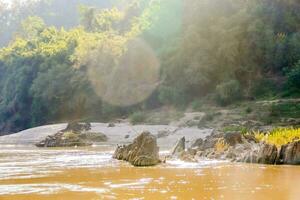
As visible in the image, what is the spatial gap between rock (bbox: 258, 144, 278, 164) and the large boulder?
3.29 metres

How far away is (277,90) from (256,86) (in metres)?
1.78

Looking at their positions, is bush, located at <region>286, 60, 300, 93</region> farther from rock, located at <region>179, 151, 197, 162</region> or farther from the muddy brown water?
the muddy brown water

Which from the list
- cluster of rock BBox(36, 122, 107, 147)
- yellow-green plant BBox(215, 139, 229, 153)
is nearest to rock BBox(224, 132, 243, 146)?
yellow-green plant BBox(215, 139, 229, 153)

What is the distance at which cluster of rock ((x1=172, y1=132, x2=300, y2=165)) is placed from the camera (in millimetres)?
14391

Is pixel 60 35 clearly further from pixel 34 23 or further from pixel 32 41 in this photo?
pixel 34 23

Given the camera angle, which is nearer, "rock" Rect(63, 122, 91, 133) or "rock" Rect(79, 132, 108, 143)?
"rock" Rect(79, 132, 108, 143)

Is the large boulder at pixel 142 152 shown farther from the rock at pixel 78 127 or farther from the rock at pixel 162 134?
the rock at pixel 78 127

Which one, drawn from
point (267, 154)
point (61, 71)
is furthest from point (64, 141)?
point (61, 71)

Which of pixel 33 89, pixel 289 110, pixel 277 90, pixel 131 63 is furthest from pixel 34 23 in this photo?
pixel 289 110

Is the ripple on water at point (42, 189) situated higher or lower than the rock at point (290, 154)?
lower

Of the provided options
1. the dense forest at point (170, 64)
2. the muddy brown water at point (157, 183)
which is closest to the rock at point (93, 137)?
the dense forest at point (170, 64)

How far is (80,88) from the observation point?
55.5 meters

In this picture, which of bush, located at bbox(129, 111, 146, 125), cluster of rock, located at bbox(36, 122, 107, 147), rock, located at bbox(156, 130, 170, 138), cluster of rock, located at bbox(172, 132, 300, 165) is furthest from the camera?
bush, located at bbox(129, 111, 146, 125)

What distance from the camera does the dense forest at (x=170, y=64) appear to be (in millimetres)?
40062
